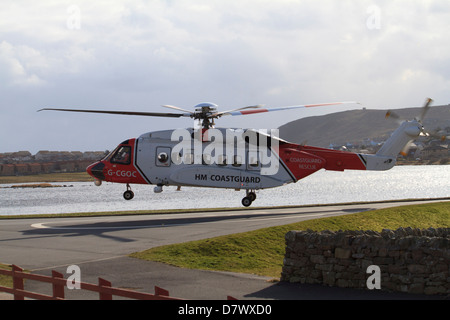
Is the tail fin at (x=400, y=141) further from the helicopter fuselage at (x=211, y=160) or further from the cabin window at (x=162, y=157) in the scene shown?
the cabin window at (x=162, y=157)

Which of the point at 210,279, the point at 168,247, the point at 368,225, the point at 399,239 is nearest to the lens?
the point at 399,239

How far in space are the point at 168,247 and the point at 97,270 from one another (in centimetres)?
416

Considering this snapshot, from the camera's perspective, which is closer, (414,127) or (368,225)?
(368,225)

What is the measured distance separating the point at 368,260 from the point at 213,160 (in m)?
19.4

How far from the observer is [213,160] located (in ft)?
113

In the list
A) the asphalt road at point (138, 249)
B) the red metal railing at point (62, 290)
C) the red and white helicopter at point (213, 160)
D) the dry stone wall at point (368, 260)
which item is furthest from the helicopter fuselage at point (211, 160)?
the red metal railing at point (62, 290)

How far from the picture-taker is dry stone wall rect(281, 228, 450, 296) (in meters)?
14.9

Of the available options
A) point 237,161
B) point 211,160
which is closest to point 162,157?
point 211,160

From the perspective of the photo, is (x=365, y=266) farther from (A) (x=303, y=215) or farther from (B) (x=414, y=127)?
(B) (x=414, y=127)

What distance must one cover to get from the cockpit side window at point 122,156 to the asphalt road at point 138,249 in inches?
135

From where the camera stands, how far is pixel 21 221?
3509 cm

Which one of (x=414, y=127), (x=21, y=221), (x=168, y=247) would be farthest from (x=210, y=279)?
(x=414, y=127)

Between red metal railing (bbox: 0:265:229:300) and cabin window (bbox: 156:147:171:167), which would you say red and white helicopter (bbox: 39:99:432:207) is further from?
red metal railing (bbox: 0:265:229:300)
